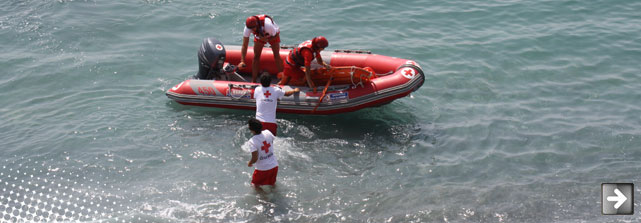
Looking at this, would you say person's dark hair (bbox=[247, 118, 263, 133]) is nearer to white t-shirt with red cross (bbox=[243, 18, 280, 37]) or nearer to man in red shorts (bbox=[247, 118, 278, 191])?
man in red shorts (bbox=[247, 118, 278, 191])

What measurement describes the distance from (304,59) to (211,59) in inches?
71.4

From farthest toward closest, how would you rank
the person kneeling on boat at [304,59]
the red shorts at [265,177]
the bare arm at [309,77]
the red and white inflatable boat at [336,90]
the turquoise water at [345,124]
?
the red and white inflatable boat at [336,90]
the bare arm at [309,77]
the person kneeling on boat at [304,59]
the turquoise water at [345,124]
the red shorts at [265,177]

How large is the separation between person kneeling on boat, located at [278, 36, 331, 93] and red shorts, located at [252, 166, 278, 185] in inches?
92.4

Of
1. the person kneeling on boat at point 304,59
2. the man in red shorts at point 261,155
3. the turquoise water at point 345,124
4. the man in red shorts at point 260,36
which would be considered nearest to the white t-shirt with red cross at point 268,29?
the man in red shorts at point 260,36

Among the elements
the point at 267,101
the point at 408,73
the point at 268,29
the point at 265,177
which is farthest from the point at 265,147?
the point at 408,73

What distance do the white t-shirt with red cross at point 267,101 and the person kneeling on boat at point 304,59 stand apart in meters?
1.03

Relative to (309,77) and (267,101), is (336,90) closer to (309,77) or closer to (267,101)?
(309,77)

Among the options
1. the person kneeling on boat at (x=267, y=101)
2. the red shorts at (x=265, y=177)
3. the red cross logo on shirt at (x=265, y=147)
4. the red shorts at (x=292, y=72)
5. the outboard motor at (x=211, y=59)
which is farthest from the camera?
the outboard motor at (x=211, y=59)

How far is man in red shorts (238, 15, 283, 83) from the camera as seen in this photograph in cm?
900

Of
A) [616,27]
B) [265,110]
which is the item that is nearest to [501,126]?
[265,110]

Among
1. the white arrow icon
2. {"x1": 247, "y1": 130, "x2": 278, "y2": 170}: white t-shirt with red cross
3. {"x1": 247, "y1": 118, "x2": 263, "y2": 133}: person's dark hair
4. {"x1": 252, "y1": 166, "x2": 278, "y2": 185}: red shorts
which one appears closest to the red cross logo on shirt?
{"x1": 247, "y1": 130, "x2": 278, "y2": 170}: white t-shirt with red cross

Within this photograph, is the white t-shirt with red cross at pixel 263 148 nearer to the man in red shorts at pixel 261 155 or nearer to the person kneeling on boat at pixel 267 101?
the man in red shorts at pixel 261 155

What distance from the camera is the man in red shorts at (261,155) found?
6463mm

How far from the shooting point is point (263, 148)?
6590 millimetres
